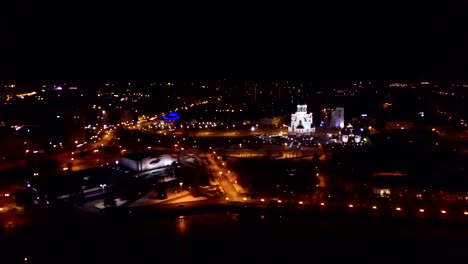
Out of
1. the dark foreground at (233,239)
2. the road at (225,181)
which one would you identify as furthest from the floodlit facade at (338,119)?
the dark foreground at (233,239)

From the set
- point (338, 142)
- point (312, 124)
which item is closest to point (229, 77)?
point (312, 124)

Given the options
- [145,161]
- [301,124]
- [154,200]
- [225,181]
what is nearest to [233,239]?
[154,200]

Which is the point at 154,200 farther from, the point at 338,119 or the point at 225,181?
the point at 338,119

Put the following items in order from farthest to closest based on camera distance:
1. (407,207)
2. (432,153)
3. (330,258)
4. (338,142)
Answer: (338,142) → (432,153) → (407,207) → (330,258)

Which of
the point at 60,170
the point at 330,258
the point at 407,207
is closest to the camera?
the point at 330,258

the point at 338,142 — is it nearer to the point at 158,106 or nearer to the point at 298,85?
the point at 158,106

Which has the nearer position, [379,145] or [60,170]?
[60,170]
